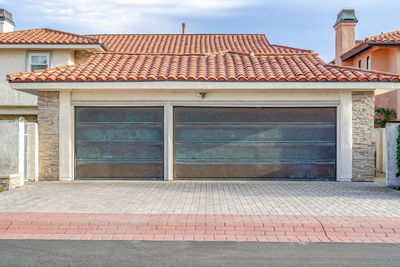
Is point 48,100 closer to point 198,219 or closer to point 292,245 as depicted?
point 198,219

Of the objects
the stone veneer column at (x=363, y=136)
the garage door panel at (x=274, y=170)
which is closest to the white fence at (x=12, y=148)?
the garage door panel at (x=274, y=170)

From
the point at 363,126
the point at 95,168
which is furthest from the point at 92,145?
the point at 363,126

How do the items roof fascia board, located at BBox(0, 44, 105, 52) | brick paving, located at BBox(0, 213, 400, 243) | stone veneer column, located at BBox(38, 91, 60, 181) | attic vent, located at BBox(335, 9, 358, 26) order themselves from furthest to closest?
attic vent, located at BBox(335, 9, 358, 26)
roof fascia board, located at BBox(0, 44, 105, 52)
stone veneer column, located at BBox(38, 91, 60, 181)
brick paving, located at BBox(0, 213, 400, 243)

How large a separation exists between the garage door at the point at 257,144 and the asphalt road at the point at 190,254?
690 cm

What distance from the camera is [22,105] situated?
19.3 meters

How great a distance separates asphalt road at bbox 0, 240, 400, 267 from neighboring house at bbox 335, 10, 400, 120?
16170mm

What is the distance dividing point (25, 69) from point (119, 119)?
284 inches

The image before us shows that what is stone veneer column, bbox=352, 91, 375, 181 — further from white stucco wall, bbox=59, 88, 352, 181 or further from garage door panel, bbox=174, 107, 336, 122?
garage door panel, bbox=174, 107, 336, 122

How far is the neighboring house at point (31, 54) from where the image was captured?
17.7m

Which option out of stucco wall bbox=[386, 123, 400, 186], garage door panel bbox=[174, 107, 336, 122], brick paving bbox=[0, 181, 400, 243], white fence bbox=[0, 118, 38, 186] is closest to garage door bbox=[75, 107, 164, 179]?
garage door panel bbox=[174, 107, 336, 122]

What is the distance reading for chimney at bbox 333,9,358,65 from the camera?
2562 cm

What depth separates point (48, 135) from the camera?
13.4 meters

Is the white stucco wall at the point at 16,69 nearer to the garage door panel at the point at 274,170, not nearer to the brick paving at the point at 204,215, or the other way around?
the brick paving at the point at 204,215

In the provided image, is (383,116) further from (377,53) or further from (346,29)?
(346,29)
